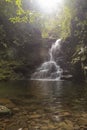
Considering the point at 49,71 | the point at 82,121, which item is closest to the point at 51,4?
the point at 49,71

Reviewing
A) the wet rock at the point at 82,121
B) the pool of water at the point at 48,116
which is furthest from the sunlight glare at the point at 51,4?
the wet rock at the point at 82,121

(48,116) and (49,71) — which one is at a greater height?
(49,71)

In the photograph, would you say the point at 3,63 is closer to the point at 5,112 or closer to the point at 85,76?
the point at 85,76

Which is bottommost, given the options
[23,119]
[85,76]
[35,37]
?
[23,119]

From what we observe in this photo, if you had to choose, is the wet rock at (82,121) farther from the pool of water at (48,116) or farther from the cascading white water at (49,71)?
the cascading white water at (49,71)

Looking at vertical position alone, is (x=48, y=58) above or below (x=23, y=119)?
above

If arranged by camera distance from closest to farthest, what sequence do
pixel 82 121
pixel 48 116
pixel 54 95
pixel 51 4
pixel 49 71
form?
pixel 82 121
pixel 48 116
pixel 54 95
pixel 51 4
pixel 49 71

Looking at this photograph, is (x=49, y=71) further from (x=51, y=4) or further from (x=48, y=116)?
(x=48, y=116)

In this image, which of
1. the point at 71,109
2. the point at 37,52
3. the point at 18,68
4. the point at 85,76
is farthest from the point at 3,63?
the point at 71,109

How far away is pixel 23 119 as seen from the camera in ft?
24.8

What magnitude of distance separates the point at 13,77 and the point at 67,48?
752 centimetres

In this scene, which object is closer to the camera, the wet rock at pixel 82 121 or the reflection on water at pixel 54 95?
the wet rock at pixel 82 121

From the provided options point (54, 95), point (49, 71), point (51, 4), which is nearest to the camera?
point (54, 95)

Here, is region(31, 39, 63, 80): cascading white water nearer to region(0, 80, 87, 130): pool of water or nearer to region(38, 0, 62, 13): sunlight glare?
region(38, 0, 62, 13): sunlight glare
